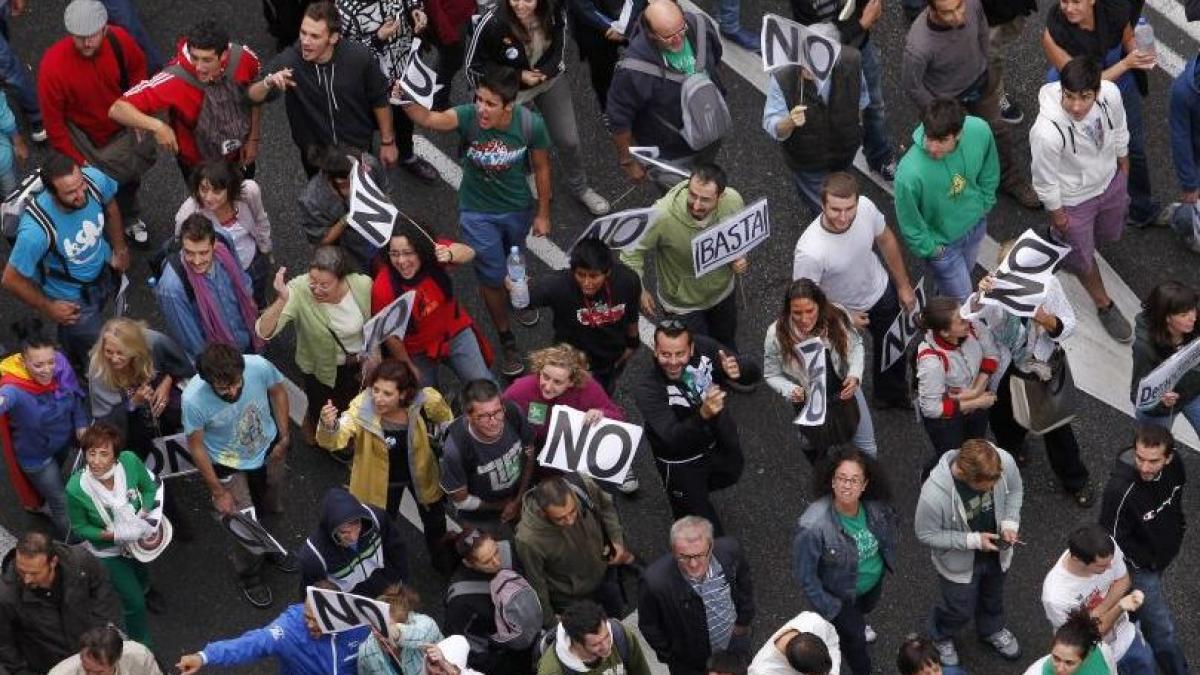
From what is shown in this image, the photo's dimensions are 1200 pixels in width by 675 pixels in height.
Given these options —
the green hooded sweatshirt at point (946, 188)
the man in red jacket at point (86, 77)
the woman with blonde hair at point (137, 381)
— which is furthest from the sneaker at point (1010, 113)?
the woman with blonde hair at point (137, 381)

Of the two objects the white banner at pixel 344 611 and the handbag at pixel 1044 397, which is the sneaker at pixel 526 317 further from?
the white banner at pixel 344 611

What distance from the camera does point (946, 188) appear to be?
50.6 feet

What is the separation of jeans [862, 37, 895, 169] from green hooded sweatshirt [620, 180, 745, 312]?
6.27 feet

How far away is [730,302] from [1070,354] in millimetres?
2195

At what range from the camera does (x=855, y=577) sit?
13773 mm

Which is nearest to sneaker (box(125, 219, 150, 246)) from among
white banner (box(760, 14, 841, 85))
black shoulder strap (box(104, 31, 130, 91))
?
black shoulder strap (box(104, 31, 130, 91))

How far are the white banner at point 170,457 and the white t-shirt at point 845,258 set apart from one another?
11.2 feet

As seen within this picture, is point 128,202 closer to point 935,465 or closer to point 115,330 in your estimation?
point 115,330

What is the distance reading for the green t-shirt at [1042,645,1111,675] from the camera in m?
13.2

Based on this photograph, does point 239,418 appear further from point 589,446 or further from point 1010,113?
point 1010,113

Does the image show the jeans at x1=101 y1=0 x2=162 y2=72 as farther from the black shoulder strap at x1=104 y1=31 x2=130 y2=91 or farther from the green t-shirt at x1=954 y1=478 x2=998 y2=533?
the green t-shirt at x1=954 y1=478 x2=998 y2=533

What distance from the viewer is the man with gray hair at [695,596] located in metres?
13.3

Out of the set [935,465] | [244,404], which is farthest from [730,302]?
[244,404]

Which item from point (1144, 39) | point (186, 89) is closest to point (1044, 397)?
point (1144, 39)
